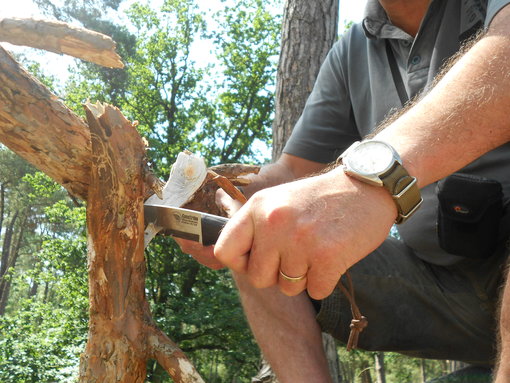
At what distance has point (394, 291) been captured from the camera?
2076mm

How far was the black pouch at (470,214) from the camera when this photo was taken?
1.74 m

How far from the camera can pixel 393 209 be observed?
4.00 ft

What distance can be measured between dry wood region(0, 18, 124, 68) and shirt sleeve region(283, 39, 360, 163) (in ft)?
3.79

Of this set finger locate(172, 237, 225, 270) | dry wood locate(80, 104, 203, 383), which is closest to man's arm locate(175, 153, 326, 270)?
finger locate(172, 237, 225, 270)

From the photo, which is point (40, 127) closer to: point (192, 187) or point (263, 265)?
point (192, 187)

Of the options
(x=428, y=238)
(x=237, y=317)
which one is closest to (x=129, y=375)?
(x=428, y=238)

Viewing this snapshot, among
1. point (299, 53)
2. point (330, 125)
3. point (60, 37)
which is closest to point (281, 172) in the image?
point (330, 125)

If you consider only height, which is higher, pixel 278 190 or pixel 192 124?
pixel 192 124

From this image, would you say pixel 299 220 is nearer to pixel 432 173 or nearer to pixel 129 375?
pixel 432 173

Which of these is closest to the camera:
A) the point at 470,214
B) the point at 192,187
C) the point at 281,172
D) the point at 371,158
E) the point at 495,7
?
the point at 371,158

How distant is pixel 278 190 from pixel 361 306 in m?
1.09

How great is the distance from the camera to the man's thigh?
6.64 ft

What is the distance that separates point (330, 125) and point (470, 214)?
1.08m

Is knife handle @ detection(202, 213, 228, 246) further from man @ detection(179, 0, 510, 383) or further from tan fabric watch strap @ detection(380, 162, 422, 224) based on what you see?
tan fabric watch strap @ detection(380, 162, 422, 224)
